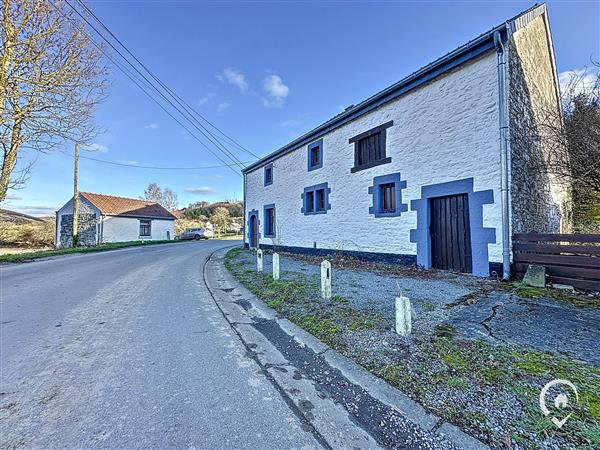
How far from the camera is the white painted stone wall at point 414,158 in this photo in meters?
6.70

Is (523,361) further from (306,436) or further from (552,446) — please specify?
(306,436)

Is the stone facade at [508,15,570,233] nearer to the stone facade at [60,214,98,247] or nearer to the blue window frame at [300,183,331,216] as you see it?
the blue window frame at [300,183,331,216]

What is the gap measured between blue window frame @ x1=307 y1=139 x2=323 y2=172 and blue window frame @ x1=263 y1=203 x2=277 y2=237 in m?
4.00

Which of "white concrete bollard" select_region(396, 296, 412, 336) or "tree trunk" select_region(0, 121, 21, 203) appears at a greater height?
"tree trunk" select_region(0, 121, 21, 203)

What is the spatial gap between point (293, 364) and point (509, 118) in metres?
7.54

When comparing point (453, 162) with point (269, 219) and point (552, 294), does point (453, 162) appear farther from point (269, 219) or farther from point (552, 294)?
point (269, 219)

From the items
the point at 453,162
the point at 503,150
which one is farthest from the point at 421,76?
the point at 503,150

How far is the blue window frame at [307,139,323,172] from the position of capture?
12309 millimetres

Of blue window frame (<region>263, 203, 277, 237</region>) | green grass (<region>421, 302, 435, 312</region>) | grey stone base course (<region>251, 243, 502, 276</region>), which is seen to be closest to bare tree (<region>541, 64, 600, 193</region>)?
grey stone base course (<region>251, 243, 502, 276</region>)

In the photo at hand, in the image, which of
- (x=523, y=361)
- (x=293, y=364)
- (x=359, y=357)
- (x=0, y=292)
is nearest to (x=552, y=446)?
(x=523, y=361)

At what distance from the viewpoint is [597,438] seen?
5.53 ft

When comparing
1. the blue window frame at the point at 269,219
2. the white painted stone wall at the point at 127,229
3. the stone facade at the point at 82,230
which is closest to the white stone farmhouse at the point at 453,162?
the blue window frame at the point at 269,219

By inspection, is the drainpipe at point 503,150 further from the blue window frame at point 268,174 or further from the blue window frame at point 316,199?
the blue window frame at point 268,174

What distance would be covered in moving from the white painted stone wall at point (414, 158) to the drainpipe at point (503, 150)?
0.12 meters
